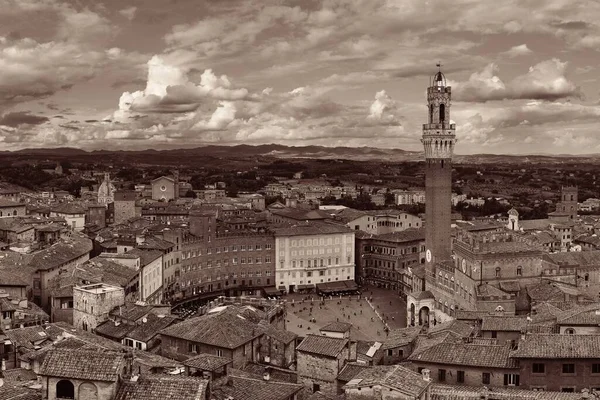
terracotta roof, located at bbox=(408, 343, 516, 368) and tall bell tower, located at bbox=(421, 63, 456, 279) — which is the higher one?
tall bell tower, located at bbox=(421, 63, 456, 279)

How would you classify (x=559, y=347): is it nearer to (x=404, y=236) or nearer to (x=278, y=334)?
(x=278, y=334)

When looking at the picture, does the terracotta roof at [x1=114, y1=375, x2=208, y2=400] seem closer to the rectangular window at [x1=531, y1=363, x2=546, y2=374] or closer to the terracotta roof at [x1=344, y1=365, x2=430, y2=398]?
the terracotta roof at [x1=344, y1=365, x2=430, y2=398]

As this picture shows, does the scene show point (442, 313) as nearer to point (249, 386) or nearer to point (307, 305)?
point (307, 305)

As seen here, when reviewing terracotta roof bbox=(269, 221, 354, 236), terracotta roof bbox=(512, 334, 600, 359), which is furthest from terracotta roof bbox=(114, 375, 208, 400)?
terracotta roof bbox=(269, 221, 354, 236)

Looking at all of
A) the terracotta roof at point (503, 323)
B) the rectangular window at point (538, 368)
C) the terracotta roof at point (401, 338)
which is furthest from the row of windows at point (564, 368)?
the terracotta roof at point (401, 338)

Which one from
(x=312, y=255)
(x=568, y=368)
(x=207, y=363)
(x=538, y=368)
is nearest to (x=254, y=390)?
(x=207, y=363)

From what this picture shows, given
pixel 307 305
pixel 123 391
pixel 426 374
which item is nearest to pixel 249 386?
pixel 426 374
